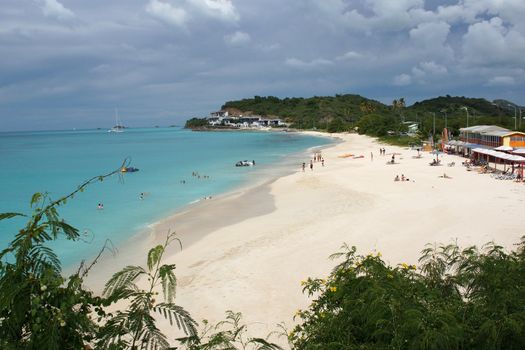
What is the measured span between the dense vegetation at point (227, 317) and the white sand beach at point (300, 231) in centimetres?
592

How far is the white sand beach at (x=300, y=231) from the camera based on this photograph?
12.8 m

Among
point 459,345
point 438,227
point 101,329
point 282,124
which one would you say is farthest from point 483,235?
point 282,124

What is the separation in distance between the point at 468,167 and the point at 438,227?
20.3 metres

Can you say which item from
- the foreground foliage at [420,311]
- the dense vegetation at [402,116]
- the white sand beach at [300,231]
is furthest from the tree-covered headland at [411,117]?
the foreground foliage at [420,311]

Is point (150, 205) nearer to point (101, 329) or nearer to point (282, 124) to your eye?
point (101, 329)

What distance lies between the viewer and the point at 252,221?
22.5 metres

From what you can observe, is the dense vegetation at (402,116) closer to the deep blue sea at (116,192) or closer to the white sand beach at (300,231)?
the deep blue sea at (116,192)

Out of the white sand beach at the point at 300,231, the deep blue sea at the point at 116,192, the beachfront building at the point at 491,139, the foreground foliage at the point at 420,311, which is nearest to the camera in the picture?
the foreground foliage at the point at 420,311

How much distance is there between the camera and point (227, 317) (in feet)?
14.9

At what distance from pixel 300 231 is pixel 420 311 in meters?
14.9

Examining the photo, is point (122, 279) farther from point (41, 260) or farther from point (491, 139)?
point (491, 139)

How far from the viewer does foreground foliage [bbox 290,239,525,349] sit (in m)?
3.96

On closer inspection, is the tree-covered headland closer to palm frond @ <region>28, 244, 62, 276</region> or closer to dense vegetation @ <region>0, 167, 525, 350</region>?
dense vegetation @ <region>0, 167, 525, 350</region>

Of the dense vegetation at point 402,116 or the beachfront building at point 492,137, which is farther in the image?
the dense vegetation at point 402,116
